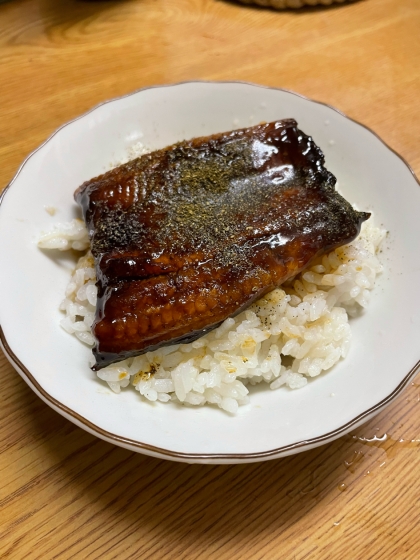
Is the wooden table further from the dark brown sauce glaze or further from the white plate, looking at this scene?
the dark brown sauce glaze

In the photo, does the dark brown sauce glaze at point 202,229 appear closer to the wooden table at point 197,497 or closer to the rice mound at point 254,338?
the rice mound at point 254,338

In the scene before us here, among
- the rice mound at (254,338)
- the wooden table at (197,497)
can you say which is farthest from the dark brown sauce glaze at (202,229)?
the wooden table at (197,497)

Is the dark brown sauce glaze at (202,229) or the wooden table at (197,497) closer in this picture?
the wooden table at (197,497)

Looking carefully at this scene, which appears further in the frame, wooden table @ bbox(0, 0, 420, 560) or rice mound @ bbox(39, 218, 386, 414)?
rice mound @ bbox(39, 218, 386, 414)

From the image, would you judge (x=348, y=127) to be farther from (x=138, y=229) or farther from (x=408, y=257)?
(x=138, y=229)

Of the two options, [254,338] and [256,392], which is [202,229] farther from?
[256,392]

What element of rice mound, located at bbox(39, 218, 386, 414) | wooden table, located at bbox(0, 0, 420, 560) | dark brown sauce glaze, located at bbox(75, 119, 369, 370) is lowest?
wooden table, located at bbox(0, 0, 420, 560)

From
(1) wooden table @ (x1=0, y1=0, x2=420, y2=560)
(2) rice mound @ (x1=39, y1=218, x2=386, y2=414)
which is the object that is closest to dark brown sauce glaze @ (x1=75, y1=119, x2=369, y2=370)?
(2) rice mound @ (x1=39, y1=218, x2=386, y2=414)
